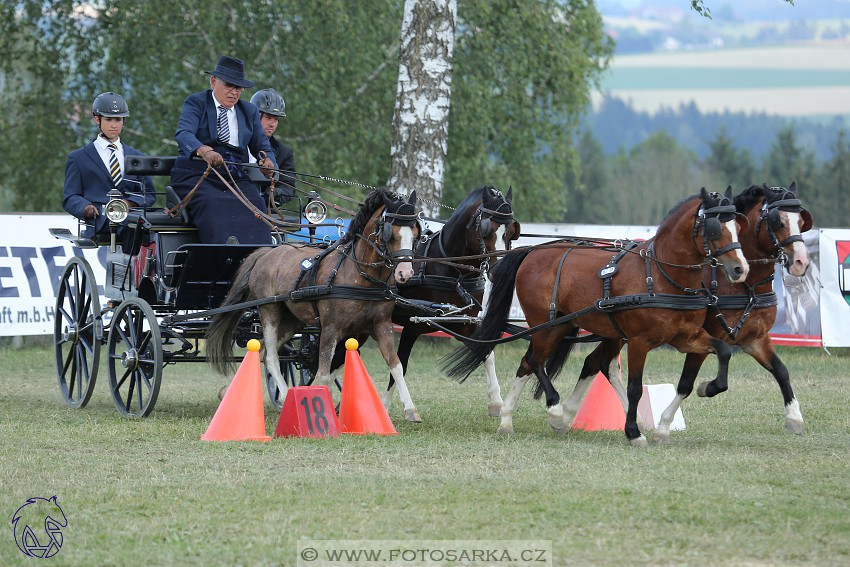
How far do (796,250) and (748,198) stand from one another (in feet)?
2.20

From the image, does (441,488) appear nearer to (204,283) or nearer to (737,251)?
(737,251)

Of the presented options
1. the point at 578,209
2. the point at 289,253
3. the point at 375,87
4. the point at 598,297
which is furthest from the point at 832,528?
the point at 578,209

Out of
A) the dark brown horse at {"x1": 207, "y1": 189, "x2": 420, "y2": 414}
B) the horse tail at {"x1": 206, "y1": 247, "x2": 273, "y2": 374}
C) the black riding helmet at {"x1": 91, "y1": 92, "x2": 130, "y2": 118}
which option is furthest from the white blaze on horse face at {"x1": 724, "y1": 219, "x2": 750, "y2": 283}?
the black riding helmet at {"x1": 91, "y1": 92, "x2": 130, "y2": 118}

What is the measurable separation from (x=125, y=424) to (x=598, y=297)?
3.76 metres

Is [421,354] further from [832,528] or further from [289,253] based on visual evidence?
[832,528]

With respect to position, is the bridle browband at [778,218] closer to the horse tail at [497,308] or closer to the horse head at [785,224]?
the horse head at [785,224]

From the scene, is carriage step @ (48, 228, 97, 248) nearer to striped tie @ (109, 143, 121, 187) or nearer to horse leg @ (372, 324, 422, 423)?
striped tie @ (109, 143, 121, 187)

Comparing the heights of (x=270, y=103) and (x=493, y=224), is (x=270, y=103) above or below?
above

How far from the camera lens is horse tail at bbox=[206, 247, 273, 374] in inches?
340

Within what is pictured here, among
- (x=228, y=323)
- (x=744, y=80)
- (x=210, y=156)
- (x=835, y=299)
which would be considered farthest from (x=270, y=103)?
(x=744, y=80)

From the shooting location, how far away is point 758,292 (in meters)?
7.81

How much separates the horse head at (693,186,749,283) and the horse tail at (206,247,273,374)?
11.9ft

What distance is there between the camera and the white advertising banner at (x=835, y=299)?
44.2ft

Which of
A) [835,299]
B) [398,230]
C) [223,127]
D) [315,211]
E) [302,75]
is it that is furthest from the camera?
[302,75]
